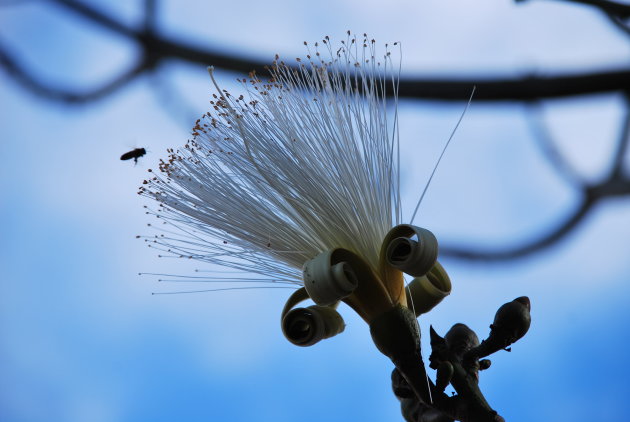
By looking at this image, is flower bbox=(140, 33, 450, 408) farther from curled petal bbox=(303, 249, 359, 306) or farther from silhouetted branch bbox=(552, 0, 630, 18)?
silhouetted branch bbox=(552, 0, 630, 18)

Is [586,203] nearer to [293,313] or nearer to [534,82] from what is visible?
[534,82]

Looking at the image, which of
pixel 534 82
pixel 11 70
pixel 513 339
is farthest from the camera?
pixel 11 70

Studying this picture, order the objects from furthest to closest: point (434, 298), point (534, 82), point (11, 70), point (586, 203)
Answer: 1. point (11, 70)
2. point (586, 203)
3. point (534, 82)
4. point (434, 298)

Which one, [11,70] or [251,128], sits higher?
[11,70]

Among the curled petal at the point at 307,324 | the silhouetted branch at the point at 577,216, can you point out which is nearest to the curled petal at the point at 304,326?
the curled petal at the point at 307,324

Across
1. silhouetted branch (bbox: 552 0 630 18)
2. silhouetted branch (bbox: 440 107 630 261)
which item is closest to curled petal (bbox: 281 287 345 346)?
silhouetted branch (bbox: 552 0 630 18)

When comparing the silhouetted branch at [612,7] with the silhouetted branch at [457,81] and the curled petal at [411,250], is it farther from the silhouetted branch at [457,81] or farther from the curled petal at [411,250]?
the curled petal at [411,250]

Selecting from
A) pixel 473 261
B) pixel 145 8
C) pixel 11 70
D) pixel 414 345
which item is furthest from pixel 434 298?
pixel 11 70
